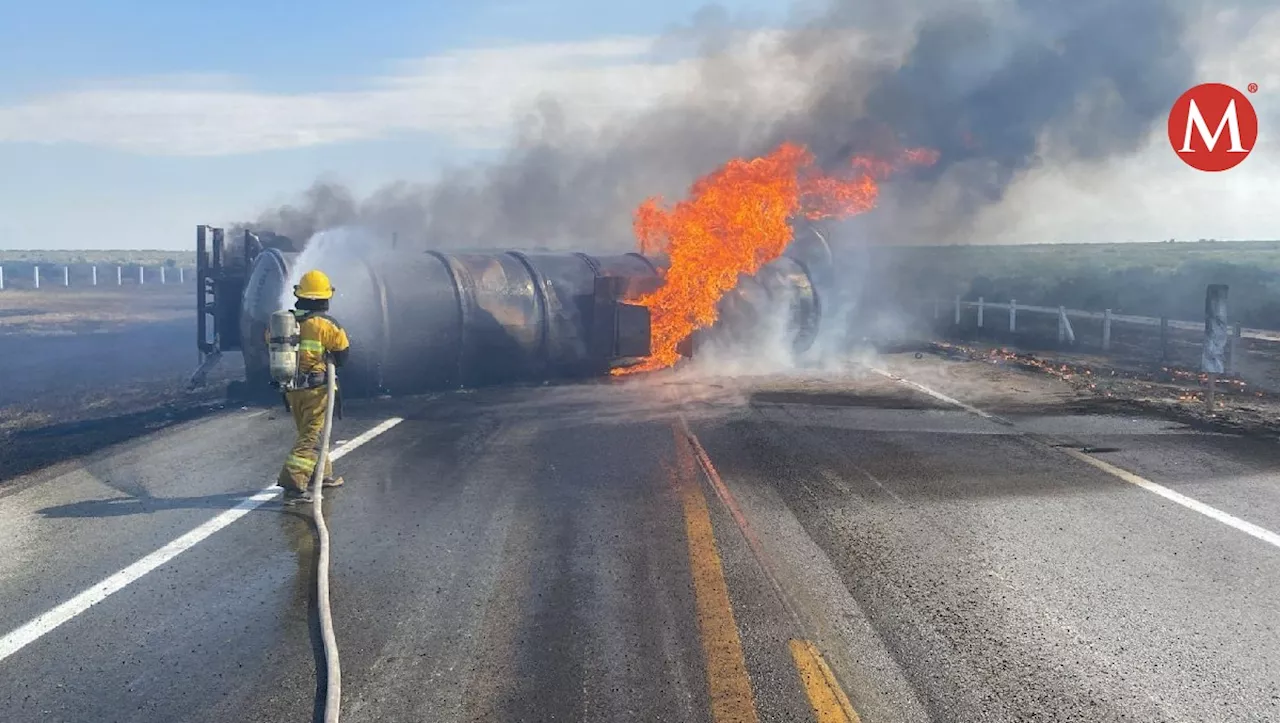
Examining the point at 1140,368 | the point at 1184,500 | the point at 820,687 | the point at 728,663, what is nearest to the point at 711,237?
the point at 1140,368

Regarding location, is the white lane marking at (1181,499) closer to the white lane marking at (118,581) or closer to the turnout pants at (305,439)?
the turnout pants at (305,439)

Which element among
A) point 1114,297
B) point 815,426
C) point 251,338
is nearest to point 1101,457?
point 815,426

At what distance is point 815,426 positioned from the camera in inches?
465

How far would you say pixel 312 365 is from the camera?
339 inches

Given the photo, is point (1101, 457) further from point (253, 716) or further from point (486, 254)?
point (486, 254)

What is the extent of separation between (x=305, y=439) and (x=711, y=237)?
36.7 feet

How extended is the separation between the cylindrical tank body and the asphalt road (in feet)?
13.9

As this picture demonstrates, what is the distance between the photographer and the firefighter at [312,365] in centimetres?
843

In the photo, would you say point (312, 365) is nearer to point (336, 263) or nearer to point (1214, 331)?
point (336, 263)

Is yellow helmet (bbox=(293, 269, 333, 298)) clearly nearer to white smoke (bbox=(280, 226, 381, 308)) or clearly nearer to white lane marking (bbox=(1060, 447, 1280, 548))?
white smoke (bbox=(280, 226, 381, 308))

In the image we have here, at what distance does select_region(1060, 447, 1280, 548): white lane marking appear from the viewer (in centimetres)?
717

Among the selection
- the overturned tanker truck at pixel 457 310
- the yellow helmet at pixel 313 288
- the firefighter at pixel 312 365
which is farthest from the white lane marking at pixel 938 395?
the yellow helmet at pixel 313 288

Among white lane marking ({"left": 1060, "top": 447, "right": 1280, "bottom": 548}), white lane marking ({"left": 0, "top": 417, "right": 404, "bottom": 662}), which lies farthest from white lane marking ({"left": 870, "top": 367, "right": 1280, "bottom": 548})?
white lane marking ({"left": 0, "top": 417, "right": 404, "bottom": 662})

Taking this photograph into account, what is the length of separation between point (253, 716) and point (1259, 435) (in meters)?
11.3
